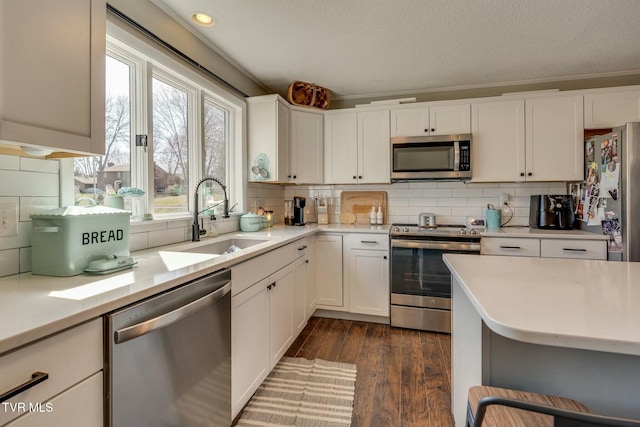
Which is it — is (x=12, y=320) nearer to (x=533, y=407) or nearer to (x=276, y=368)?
(x=533, y=407)

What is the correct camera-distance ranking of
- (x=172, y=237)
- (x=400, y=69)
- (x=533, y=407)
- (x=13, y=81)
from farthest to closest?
(x=400, y=69) < (x=172, y=237) < (x=13, y=81) < (x=533, y=407)

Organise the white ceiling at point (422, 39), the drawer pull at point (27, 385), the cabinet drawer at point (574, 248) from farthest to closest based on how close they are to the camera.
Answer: the cabinet drawer at point (574, 248) → the white ceiling at point (422, 39) → the drawer pull at point (27, 385)

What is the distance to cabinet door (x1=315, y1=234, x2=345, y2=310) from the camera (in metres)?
2.98

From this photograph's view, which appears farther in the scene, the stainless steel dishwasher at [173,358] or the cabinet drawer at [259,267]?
the cabinet drawer at [259,267]

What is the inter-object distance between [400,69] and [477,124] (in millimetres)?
930

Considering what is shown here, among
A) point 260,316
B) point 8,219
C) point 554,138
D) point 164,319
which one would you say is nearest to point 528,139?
point 554,138

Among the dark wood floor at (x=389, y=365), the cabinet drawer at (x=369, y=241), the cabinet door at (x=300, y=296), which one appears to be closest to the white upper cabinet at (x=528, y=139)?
the cabinet drawer at (x=369, y=241)

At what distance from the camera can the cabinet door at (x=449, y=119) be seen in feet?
9.79

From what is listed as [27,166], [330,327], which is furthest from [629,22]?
[27,166]

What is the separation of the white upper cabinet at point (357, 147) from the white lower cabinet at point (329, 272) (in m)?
0.74

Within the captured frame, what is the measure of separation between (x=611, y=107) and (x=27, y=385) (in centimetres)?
407

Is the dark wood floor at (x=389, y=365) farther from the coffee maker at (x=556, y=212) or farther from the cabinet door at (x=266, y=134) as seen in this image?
the cabinet door at (x=266, y=134)

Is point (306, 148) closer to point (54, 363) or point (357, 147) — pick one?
point (357, 147)

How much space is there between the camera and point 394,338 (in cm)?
263
